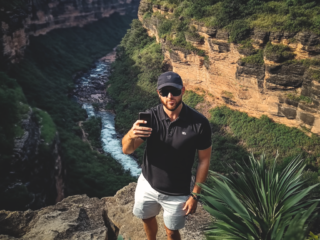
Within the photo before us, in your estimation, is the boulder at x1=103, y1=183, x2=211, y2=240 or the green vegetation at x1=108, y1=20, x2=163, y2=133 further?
the green vegetation at x1=108, y1=20, x2=163, y2=133

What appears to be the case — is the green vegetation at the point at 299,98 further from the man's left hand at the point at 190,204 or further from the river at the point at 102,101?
the man's left hand at the point at 190,204

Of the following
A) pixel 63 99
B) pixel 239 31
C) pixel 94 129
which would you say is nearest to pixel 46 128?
A: pixel 94 129

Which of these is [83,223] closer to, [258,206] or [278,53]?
[258,206]

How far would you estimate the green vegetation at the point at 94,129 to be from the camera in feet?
87.8

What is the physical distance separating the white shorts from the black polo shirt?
99 millimetres

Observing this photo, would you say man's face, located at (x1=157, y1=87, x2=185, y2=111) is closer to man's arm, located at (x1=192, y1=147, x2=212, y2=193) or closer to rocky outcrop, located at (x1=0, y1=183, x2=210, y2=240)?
man's arm, located at (x1=192, y1=147, x2=212, y2=193)

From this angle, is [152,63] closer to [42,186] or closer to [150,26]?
[150,26]

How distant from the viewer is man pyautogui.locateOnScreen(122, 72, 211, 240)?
350 cm

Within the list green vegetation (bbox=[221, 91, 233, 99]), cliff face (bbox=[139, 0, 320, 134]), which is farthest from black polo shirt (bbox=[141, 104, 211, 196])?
green vegetation (bbox=[221, 91, 233, 99])

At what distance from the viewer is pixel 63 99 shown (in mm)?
33250

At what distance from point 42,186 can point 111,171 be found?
23.5 ft

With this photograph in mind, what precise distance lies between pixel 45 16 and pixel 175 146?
4850cm

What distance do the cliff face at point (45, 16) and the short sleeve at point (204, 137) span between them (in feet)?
92.9

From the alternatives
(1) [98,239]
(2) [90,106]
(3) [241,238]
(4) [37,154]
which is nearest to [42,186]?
(4) [37,154]
